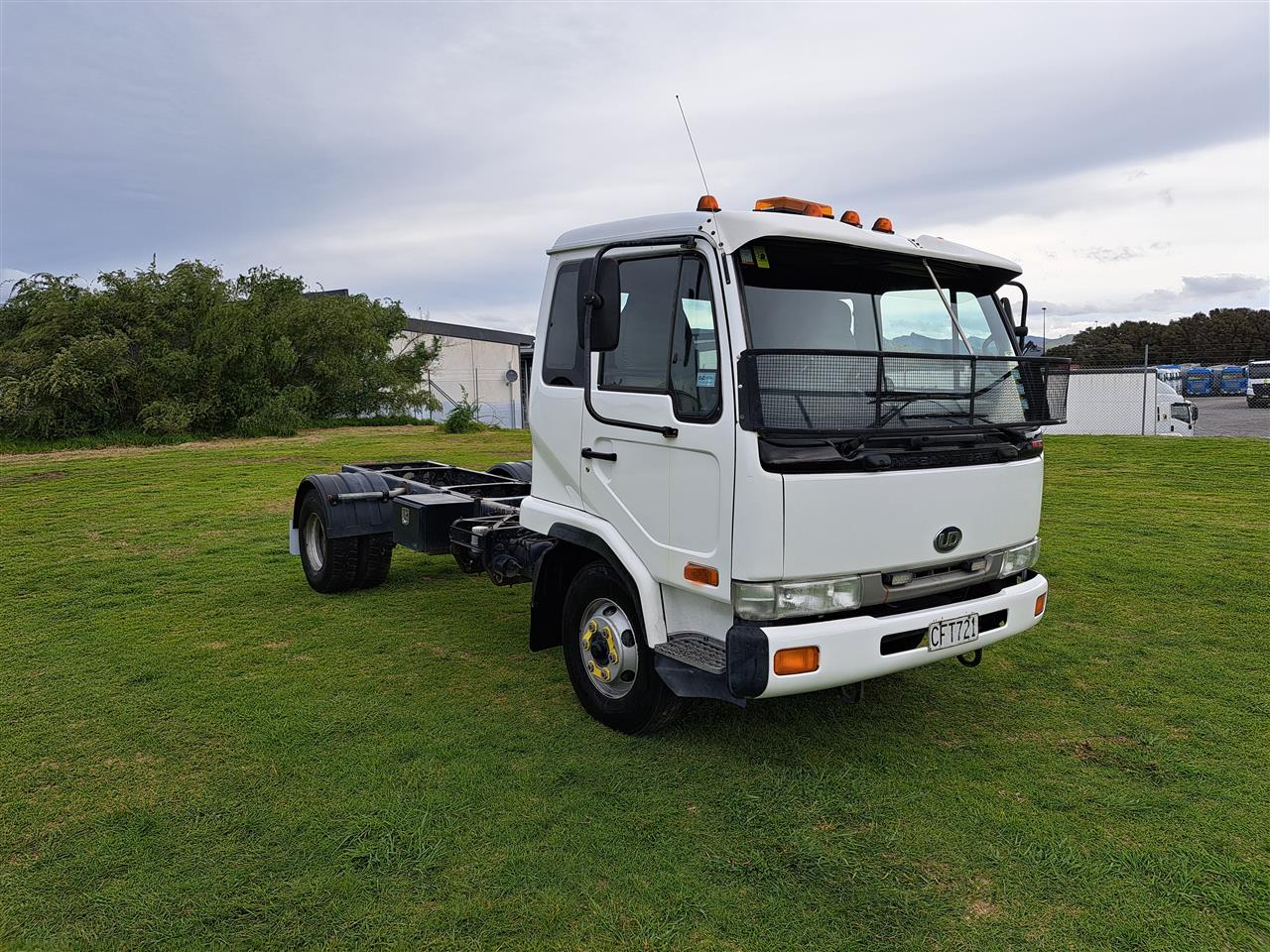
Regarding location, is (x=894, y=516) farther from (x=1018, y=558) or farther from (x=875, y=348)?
(x=1018, y=558)

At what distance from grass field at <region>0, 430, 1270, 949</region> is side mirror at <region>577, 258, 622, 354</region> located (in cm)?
197

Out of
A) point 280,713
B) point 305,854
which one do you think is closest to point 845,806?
point 305,854

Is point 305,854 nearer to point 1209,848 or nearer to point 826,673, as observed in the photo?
point 826,673

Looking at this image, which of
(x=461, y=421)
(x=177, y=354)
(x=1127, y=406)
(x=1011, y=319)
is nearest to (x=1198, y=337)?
(x=1127, y=406)

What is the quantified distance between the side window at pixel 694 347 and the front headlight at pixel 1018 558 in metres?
1.75

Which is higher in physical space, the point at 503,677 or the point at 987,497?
the point at 987,497

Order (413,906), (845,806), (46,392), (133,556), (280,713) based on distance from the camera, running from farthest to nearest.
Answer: (46,392), (133,556), (280,713), (845,806), (413,906)

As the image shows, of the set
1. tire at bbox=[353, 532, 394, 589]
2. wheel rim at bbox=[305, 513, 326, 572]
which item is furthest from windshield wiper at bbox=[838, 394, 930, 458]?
wheel rim at bbox=[305, 513, 326, 572]

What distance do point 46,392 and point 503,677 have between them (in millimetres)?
20856

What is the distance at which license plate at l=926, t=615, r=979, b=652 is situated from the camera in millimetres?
3843

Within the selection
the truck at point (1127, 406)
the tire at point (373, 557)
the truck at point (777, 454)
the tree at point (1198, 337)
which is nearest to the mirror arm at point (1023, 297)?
the truck at point (777, 454)

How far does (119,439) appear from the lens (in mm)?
22047

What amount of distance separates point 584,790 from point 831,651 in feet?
4.15

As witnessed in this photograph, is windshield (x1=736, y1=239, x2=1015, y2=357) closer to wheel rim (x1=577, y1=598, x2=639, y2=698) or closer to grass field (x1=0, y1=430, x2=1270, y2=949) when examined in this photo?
wheel rim (x1=577, y1=598, x2=639, y2=698)
